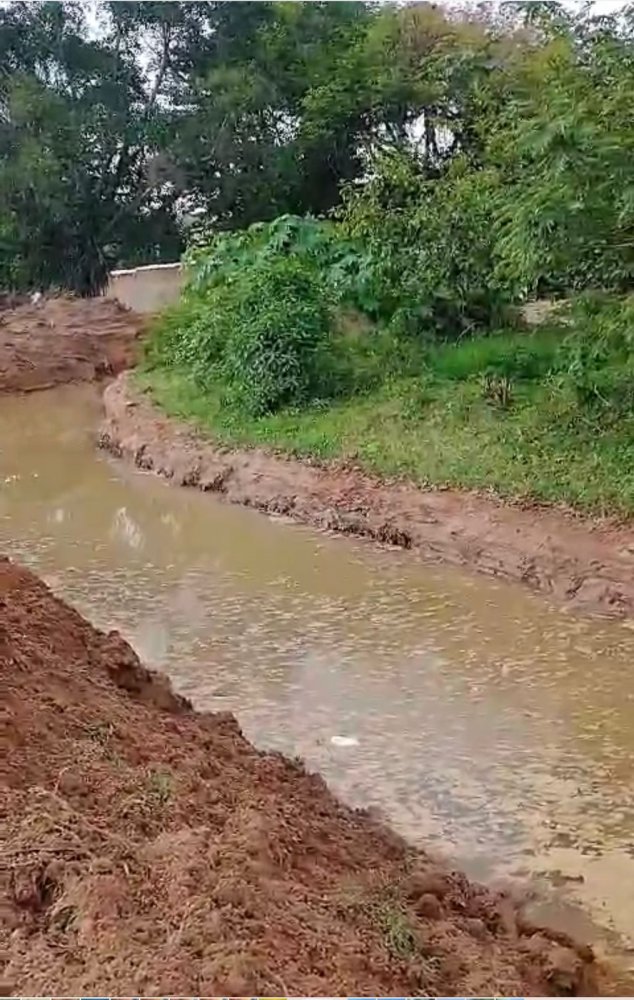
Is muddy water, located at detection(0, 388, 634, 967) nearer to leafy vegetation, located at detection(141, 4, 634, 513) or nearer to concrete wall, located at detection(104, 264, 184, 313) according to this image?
leafy vegetation, located at detection(141, 4, 634, 513)

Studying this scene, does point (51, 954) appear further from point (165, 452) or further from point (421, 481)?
point (165, 452)

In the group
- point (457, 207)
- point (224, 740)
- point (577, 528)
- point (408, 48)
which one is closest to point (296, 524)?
point (577, 528)

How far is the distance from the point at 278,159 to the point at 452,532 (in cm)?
1621

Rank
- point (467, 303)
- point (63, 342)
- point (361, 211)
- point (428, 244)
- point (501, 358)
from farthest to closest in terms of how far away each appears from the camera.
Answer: point (63, 342) → point (467, 303) → point (361, 211) → point (428, 244) → point (501, 358)

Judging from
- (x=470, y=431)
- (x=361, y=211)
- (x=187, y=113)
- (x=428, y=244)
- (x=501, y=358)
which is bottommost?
(x=470, y=431)

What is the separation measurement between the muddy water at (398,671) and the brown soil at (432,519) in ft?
0.67

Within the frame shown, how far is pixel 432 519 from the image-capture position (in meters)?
9.39

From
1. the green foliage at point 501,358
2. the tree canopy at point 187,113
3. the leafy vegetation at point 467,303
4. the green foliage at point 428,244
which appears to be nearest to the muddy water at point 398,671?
the leafy vegetation at point 467,303

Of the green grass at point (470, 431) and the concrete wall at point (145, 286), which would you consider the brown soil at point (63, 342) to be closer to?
the concrete wall at point (145, 286)

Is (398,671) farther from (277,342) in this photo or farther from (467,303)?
(467,303)

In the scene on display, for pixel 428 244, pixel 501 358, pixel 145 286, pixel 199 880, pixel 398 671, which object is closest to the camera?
pixel 199 880

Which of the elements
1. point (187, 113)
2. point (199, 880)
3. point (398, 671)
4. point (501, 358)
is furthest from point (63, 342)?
point (199, 880)

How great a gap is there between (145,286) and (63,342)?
3443mm

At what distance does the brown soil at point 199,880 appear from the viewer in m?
2.91
